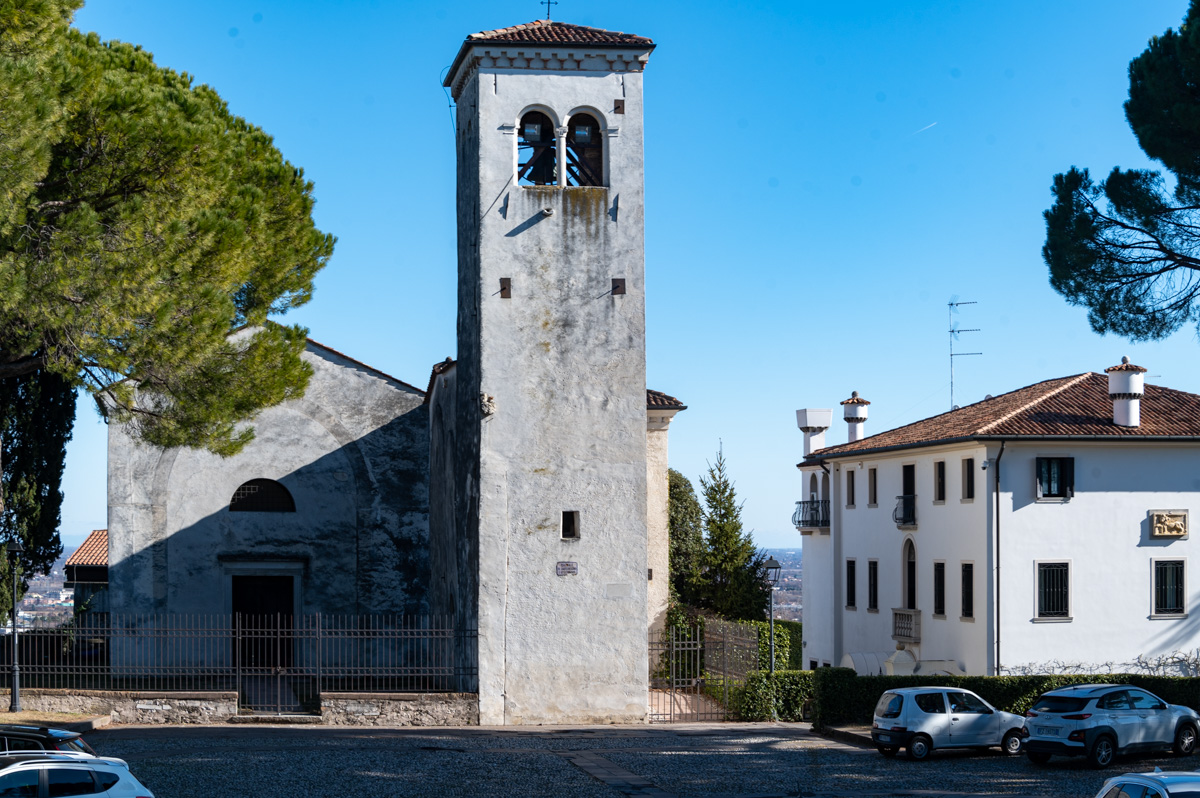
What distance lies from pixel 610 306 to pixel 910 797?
10967 millimetres

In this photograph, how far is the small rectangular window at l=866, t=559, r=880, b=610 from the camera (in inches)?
1391

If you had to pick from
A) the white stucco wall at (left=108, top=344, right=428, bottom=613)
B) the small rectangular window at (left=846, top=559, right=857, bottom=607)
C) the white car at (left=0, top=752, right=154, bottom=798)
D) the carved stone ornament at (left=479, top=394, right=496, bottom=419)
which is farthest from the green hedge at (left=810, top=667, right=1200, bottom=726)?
the white car at (left=0, top=752, right=154, bottom=798)

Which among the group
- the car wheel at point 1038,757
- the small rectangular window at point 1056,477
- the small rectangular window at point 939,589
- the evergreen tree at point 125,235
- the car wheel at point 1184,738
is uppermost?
the evergreen tree at point 125,235

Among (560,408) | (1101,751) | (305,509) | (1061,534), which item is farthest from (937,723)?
(305,509)

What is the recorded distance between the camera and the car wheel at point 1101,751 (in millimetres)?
18281

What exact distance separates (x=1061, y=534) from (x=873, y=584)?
762 centimetres

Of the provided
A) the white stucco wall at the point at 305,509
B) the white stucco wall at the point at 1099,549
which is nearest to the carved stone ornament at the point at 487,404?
the white stucco wall at the point at 305,509

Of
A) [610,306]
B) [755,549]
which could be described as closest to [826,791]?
[610,306]

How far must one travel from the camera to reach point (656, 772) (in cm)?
1748

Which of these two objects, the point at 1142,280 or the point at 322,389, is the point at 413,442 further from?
the point at 1142,280

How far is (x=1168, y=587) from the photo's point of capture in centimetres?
2948

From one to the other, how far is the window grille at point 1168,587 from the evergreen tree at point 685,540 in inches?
563

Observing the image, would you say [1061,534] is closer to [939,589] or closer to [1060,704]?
[939,589]

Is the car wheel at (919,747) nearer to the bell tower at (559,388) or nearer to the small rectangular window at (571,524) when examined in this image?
the bell tower at (559,388)
